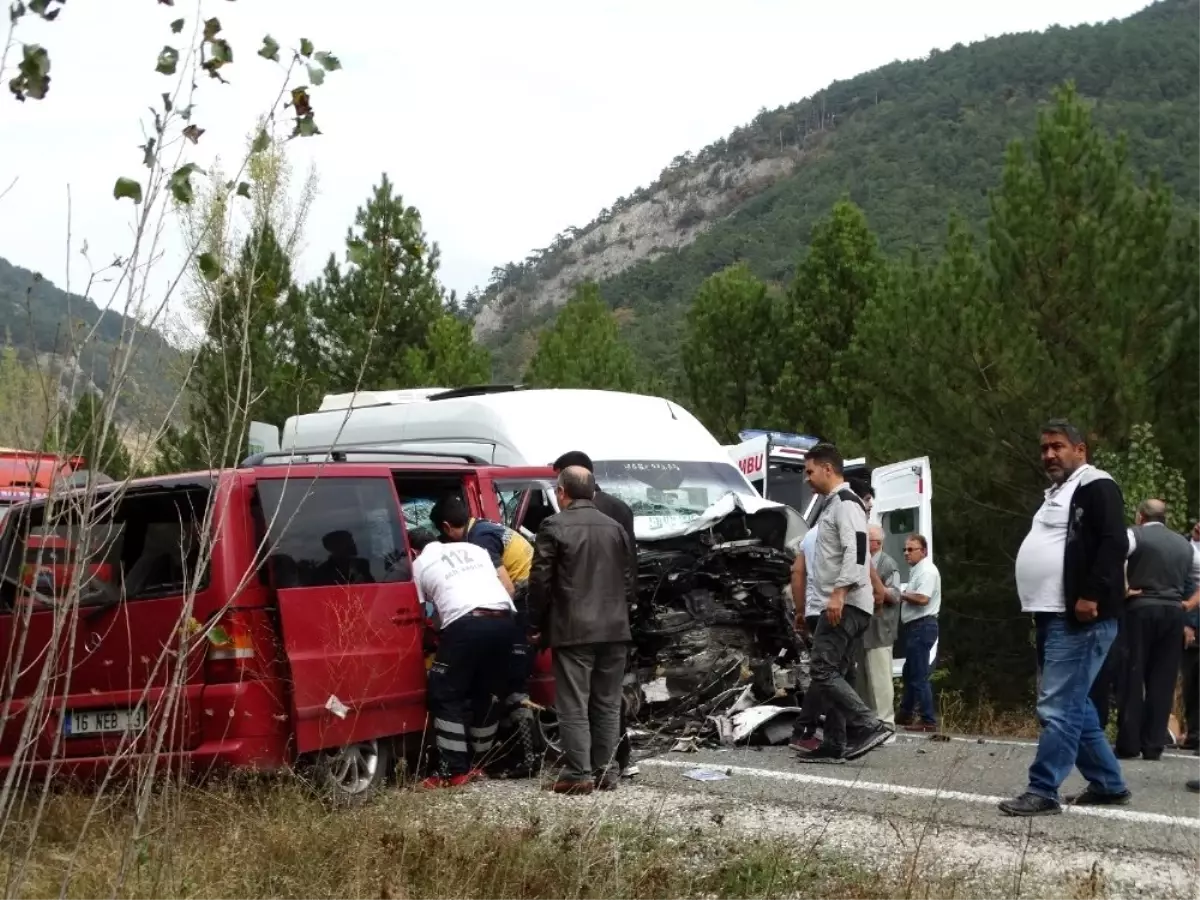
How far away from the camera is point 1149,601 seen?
9805 millimetres

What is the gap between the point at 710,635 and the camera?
10258 mm

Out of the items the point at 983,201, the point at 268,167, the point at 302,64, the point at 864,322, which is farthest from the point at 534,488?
the point at 864,322

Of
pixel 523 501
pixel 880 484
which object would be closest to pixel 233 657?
pixel 523 501

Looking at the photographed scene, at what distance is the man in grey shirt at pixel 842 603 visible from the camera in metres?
8.67

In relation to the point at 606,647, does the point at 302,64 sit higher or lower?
higher

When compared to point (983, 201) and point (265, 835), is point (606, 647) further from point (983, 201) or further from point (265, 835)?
point (983, 201)

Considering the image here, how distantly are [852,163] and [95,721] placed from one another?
105 metres

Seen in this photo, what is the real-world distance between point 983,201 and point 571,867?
16.8 metres

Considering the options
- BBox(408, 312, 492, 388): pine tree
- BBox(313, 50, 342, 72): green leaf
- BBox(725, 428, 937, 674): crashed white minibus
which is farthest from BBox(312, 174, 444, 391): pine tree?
BBox(313, 50, 342, 72): green leaf

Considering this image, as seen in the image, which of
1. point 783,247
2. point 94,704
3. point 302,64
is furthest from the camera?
point 783,247

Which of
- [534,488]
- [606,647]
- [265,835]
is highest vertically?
[534,488]

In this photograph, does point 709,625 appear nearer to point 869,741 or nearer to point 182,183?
point 869,741

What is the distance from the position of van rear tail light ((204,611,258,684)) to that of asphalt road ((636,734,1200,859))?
7.63 feet

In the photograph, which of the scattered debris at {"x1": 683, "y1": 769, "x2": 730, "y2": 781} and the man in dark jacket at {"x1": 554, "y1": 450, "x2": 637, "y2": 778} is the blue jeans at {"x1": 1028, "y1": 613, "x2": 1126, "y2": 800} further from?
the man in dark jacket at {"x1": 554, "y1": 450, "x2": 637, "y2": 778}
